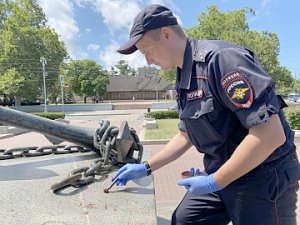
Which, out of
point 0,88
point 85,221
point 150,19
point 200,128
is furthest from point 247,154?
point 0,88

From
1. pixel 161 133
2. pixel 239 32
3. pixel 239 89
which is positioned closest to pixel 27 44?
pixel 239 32

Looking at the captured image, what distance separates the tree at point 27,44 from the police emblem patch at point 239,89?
31841 millimetres

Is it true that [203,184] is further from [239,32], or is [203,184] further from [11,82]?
[11,82]

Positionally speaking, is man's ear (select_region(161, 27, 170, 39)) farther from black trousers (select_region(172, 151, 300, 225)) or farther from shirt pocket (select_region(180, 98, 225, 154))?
black trousers (select_region(172, 151, 300, 225))

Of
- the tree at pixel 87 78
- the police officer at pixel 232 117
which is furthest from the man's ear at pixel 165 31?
the tree at pixel 87 78

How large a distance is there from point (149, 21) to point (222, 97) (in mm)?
492

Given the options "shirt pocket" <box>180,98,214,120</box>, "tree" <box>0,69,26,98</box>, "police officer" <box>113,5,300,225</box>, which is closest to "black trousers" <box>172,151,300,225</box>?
"police officer" <box>113,5,300,225</box>

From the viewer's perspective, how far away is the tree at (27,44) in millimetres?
30219

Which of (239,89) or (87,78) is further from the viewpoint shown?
(87,78)

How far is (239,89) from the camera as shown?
130cm

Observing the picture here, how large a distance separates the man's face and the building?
5873cm

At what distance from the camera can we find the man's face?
1.51 metres

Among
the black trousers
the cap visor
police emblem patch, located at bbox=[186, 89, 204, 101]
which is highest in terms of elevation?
Answer: the cap visor

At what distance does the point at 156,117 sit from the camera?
63.1 ft
